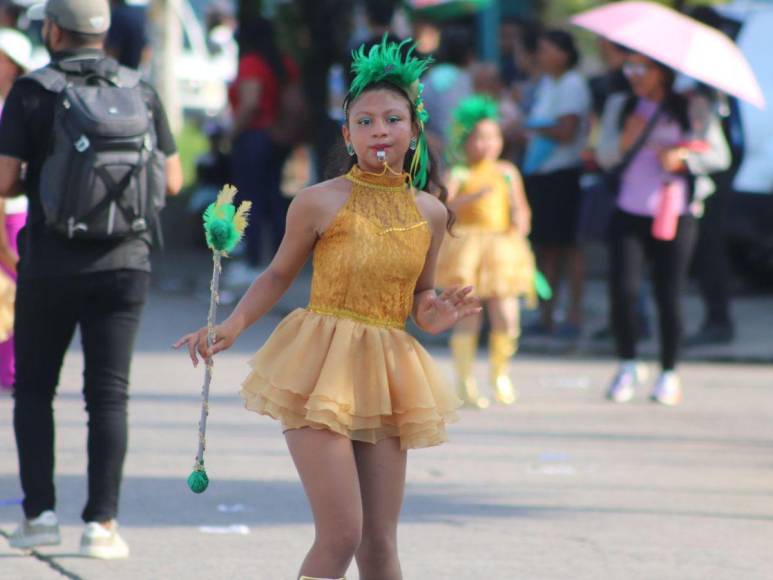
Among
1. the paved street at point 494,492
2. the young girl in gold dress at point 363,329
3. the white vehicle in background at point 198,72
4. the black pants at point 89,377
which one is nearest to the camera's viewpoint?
the young girl in gold dress at point 363,329

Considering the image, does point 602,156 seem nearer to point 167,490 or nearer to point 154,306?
point 167,490

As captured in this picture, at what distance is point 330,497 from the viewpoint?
4297mm

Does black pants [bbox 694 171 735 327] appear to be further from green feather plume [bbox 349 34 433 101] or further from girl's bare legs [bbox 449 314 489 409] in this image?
green feather plume [bbox 349 34 433 101]

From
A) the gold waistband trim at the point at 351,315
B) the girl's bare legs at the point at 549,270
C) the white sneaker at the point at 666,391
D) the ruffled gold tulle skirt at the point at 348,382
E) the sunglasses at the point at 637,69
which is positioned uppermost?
the gold waistband trim at the point at 351,315

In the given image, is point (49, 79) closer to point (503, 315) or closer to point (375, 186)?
point (375, 186)

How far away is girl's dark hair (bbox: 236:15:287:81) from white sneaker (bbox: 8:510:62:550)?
8910mm

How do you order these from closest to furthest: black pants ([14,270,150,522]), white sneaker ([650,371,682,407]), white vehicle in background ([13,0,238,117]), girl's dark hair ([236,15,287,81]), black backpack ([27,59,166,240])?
black backpack ([27,59,166,240]), black pants ([14,270,150,522]), white sneaker ([650,371,682,407]), girl's dark hair ([236,15,287,81]), white vehicle in background ([13,0,238,117])

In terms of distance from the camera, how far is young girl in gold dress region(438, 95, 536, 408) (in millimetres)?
9328

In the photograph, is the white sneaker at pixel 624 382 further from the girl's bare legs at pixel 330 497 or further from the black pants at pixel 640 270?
the girl's bare legs at pixel 330 497

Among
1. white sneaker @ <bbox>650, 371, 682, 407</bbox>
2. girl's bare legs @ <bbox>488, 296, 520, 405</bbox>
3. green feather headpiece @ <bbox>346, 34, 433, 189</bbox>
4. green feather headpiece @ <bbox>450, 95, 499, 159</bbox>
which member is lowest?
white sneaker @ <bbox>650, 371, 682, 407</bbox>

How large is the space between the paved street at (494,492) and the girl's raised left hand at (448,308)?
52.5 inches

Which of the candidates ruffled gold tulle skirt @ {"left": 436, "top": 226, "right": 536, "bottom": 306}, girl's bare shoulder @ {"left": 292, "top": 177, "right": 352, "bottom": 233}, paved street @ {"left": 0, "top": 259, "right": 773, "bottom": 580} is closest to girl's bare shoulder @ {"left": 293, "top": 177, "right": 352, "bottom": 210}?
girl's bare shoulder @ {"left": 292, "top": 177, "right": 352, "bottom": 233}

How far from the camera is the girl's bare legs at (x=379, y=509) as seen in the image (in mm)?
4438

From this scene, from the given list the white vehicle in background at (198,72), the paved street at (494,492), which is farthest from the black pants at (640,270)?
the white vehicle in background at (198,72)
